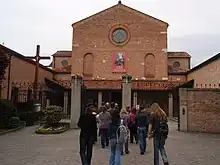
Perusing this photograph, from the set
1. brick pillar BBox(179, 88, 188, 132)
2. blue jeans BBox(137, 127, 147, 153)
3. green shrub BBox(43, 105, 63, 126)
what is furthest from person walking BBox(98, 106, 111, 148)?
brick pillar BBox(179, 88, 188, 132)

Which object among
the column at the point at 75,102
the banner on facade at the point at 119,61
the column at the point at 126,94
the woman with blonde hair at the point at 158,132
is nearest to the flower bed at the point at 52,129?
the column at the point at 75,102

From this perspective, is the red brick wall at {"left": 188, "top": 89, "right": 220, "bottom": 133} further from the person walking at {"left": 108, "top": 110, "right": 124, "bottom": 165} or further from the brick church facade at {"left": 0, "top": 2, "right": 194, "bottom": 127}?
the brick church facade at {"left": 0, "top": 2, "right": 194, "bottom": 127}

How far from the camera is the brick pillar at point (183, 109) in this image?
58.3 feet

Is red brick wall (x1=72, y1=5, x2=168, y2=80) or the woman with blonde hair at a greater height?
red brick wall (x1=72, y1=5, x2=168, y2=80)

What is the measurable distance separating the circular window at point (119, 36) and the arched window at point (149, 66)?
144 inches

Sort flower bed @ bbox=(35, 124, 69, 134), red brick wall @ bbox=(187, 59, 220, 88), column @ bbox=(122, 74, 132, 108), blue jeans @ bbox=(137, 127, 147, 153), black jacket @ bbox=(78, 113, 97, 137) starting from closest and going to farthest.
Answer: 1. black jacket @ bbox=(78, 113, 97, 137)
2. blue jeans @ bbox=(137, 127, 147, 153)
3. flower bed @ bbox=(35, 124, 69, 134)
4. column @ bbox=(122, 74, 132, 108)
5. red brick wall @ bbox=(187, 59, 220, 88)

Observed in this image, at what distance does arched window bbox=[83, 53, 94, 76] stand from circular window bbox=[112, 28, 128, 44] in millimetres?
3707

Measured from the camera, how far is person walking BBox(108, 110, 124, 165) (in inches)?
295

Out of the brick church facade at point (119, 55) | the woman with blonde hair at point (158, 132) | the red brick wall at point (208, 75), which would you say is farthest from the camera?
the brick church facade at point (119, 55)

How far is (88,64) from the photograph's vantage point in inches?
1462

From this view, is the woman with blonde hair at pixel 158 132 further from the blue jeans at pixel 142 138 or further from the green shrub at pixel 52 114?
the green shrub at pixel 52 114

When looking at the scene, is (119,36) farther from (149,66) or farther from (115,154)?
(115,154)

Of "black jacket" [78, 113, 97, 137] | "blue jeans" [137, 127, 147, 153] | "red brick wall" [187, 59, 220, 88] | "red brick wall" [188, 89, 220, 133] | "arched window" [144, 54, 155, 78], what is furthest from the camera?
"arched window" [144, 54, 155, 78]

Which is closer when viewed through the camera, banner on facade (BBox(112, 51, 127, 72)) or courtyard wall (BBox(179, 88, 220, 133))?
courtyard wall (BBox(179, 88, 220, 133))
